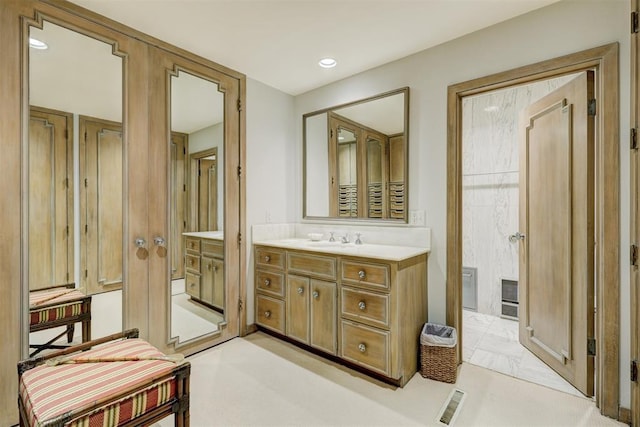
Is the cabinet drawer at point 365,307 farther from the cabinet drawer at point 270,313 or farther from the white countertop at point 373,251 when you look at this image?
the cabinet drawer at point 270,313

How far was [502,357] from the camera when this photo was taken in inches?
99.7

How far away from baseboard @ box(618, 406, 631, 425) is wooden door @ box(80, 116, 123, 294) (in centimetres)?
318

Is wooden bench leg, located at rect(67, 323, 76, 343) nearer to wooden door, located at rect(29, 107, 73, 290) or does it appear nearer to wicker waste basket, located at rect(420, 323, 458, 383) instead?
wooden door, located at rect(29, 107, 73, 290)

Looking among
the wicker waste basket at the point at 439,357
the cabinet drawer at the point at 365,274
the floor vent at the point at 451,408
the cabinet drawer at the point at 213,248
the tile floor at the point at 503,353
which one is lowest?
the tile floor at the point at 503,353

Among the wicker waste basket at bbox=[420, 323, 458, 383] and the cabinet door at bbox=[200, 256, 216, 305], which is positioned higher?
the cabinet door at bbox=[200, 256, 216, 305]

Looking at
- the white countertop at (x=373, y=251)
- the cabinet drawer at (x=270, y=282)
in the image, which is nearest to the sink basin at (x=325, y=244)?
the white countertop at (x=373, y=251)

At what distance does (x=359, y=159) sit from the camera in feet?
→ 9.52

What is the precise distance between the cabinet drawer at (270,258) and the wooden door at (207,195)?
19.2 inches

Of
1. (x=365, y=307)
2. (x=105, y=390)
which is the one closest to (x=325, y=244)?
(x=365, y=307)

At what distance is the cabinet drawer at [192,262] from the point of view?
256cm

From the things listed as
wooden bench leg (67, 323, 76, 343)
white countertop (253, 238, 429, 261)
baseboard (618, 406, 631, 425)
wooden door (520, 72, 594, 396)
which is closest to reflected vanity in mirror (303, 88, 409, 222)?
white countertop (253, 238, 429, 261)

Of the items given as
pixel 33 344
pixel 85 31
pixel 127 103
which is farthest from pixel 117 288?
pixel 85 31

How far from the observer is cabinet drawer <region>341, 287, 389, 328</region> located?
209cm

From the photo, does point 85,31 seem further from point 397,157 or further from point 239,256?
point 397,157
